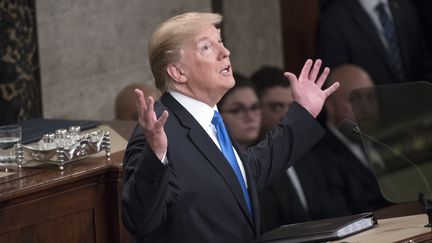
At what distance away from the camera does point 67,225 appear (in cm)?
451

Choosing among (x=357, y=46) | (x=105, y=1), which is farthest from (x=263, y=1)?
(x=105, y=1)

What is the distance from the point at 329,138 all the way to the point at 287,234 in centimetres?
297

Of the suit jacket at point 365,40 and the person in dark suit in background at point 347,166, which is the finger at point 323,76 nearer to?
the person in dark suit in background at point 347,166

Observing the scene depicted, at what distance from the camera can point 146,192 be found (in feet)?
13.1

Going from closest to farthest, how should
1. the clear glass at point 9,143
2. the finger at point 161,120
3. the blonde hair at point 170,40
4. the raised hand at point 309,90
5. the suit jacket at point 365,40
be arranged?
the finger at point 161,120 < the blonde hair at point 170,40 < the raised hand at point 309,90 < the clear glass at point 9,143 < the suit jacket at point 365,40

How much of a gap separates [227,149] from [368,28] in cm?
377

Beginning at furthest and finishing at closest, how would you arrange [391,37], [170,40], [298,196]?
[391,37] < [298,196] < [170,40]

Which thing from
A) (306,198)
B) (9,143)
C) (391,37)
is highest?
(9,143)

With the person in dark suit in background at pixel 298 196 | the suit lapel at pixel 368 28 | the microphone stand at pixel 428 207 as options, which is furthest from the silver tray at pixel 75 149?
the suit lapel at pixel 368 28

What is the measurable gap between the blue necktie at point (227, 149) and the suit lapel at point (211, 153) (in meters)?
0.04

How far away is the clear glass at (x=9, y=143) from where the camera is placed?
4672 mm

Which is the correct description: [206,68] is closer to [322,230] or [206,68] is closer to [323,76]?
[323,76]

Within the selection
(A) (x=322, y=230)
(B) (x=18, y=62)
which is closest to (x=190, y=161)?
(A) (x=322, y=230)

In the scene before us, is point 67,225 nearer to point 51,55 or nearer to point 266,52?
point 51,55
